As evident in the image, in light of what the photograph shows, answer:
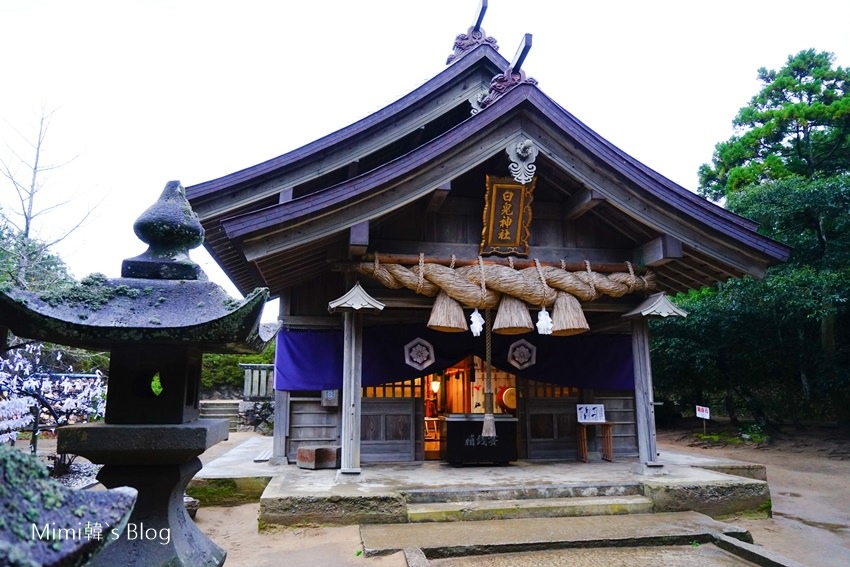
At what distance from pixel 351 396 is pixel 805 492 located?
28.3 feet

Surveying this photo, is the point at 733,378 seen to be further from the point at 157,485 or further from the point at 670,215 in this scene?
the point at 157,485

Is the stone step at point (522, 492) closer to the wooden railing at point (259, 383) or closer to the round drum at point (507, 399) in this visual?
the round drum at point (507, 399)

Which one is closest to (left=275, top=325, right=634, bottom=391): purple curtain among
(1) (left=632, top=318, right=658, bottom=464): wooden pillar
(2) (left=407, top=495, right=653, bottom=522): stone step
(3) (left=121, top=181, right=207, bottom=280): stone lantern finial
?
(1) (left=632, top=318, right=658, bottom=464): wooden pillar

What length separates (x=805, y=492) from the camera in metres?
9.55

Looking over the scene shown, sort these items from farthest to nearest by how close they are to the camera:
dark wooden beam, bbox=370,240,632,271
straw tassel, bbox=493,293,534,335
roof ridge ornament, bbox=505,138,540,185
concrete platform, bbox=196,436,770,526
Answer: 1. dark wooden beam, bbox=370,240,632,271
2. roof ridge ornament, bbox=505,138,540,185
3. straw tassel, bbox=493,293,534,335
4. concrete platform, bbox=196,436,770,526

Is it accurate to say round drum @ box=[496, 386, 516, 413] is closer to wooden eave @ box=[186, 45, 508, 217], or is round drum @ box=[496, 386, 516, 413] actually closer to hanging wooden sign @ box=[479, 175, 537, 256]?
hanging wooden sign @ box=[479, 175, 537, 256]

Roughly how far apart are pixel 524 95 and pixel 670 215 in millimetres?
2810

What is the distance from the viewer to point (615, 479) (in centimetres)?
732

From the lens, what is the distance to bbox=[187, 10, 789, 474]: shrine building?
7.21 metres

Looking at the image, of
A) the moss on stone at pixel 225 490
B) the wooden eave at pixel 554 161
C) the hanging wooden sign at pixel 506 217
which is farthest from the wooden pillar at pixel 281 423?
the hanging wooden sign at pixel 506 217

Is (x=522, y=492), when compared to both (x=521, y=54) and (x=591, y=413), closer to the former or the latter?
(x=591, y=413)

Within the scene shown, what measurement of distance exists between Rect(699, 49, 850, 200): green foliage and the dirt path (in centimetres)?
829

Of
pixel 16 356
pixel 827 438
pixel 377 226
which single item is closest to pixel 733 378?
pixel 827 438

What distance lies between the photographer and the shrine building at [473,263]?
7.21 metres
